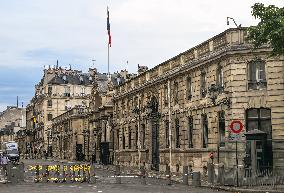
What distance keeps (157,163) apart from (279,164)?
17.3 metres

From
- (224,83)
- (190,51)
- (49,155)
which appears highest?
(190,51)

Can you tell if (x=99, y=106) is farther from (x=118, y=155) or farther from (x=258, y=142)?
(x=258, y=142)

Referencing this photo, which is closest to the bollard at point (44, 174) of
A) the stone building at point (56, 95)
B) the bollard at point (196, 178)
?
the bollard at point (196, 178)

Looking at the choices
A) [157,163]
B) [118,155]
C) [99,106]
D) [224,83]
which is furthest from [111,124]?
[224,83]

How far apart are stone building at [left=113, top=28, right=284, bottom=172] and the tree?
13.4ft

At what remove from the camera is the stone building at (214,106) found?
104 ft

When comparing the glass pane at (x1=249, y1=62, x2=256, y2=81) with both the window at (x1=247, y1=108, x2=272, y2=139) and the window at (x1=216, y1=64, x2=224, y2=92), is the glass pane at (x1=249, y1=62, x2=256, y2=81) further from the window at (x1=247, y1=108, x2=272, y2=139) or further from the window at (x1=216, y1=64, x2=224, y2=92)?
the window at (x1=216, y1=64, x2=224, y2=92)

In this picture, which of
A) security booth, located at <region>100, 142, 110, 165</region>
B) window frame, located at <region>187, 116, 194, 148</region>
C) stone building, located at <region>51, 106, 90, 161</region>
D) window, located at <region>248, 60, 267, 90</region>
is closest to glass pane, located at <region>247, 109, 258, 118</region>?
window, located at <region>248, 60, 267, 90</region>

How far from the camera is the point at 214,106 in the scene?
3494 cm

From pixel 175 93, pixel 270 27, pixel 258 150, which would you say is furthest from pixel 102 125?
pixel 270 27

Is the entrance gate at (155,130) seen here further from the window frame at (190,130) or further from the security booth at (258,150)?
the security booth at (258,150)

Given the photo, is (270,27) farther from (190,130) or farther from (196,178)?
(190,130)

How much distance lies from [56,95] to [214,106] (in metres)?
90.6

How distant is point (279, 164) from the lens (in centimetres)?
3088
